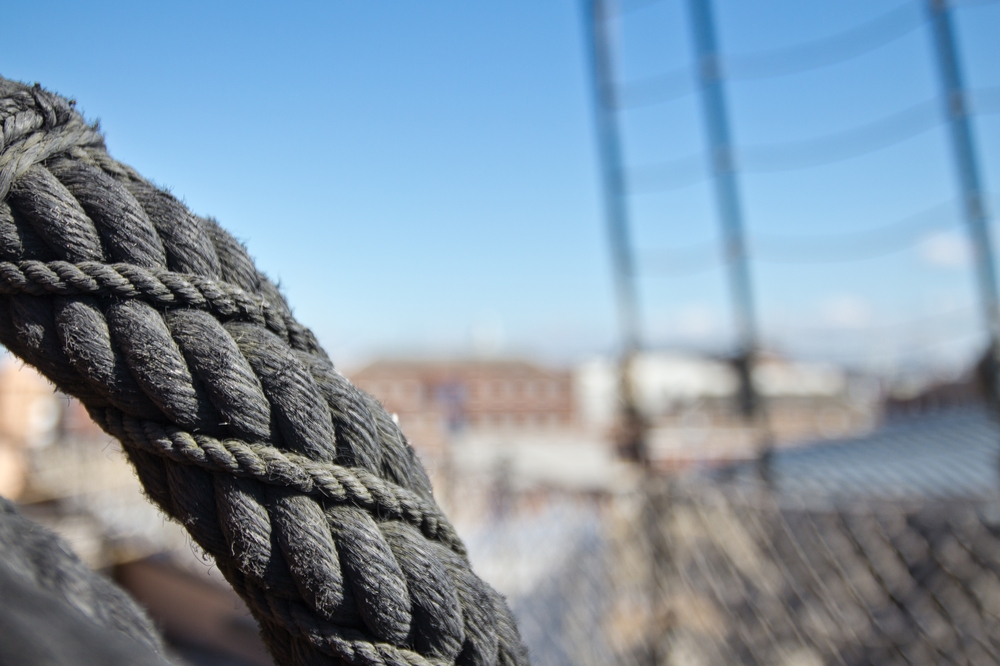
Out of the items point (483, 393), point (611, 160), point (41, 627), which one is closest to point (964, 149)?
point (611, 160)

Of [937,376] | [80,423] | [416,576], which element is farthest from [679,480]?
[80,423]

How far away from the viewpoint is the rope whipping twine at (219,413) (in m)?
0.29

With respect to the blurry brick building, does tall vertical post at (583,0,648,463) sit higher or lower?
higher

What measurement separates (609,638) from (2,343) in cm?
136

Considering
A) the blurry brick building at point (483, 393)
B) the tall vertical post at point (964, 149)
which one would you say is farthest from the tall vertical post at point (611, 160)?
the blurry brick building at point (483, 393)

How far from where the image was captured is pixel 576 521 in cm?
198

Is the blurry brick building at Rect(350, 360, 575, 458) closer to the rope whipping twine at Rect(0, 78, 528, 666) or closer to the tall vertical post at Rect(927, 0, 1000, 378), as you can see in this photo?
the tall vertical post at Rect(927, 0, 1000, 378)

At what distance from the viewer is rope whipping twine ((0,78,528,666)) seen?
0.29m

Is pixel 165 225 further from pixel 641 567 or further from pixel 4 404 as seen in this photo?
pixel 4 404

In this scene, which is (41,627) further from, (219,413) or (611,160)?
(611,160)

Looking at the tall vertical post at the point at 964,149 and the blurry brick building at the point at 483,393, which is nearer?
the tall vertical post at the point at 964,149

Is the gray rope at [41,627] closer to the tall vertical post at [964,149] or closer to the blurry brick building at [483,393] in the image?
the tall vertical post at [964,149]

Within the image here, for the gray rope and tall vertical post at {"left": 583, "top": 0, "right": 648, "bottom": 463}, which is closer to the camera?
the gray rope

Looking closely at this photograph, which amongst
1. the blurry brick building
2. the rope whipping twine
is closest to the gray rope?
the rope whipping twine
